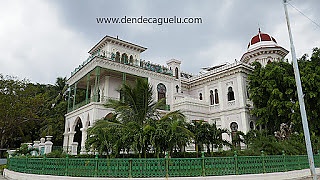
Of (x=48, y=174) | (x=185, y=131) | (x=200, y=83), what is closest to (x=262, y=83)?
(x=200, y=83)

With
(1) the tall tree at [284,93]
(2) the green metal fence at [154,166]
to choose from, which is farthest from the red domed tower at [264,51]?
(2) the green metal fence at [154,166]

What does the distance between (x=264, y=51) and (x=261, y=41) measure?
4.79ft

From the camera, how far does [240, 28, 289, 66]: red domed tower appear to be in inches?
868

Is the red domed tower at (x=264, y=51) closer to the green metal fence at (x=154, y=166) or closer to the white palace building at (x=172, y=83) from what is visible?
the white palace building at (x=172, y=83)

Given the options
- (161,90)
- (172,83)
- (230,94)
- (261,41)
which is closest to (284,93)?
(230,94)

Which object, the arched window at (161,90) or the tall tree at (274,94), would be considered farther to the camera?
the arched window at (161,90)

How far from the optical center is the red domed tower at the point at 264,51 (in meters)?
22.0

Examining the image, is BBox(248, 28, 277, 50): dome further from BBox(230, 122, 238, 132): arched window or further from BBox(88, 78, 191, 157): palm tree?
BBox(88, 78, 191, 157): palm tree

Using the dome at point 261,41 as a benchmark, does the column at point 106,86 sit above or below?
below

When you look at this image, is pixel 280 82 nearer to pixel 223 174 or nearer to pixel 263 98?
pixel 263 98

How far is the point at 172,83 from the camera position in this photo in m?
21.8

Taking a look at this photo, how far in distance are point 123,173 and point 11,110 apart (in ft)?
57.6

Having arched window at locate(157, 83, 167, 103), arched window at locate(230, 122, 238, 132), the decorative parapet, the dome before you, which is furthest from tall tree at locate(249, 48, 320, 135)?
the decorative parapet

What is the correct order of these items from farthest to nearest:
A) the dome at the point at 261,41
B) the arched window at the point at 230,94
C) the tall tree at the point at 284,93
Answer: the dome at the point at 261,41 → the arched window at the point at 230,94 → the tall tree at the point at 284,93
